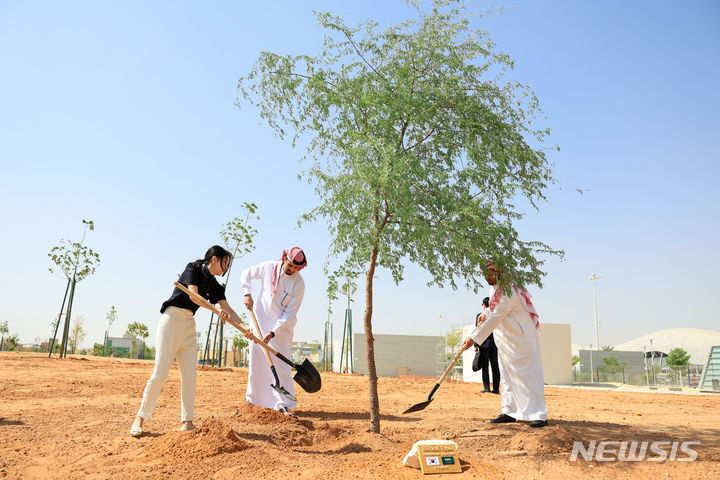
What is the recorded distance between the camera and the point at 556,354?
2258 centimetres

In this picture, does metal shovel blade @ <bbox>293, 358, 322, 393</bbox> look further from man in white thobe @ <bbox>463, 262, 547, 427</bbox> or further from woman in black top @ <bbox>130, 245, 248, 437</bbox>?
man in white thobe @ <bbox>463, 262, 547, 427</bbox>

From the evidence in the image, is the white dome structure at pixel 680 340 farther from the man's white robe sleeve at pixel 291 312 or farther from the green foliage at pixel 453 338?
the man's white robe sleeve at pixel 291 312

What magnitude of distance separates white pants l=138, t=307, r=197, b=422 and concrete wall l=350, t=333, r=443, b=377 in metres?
27.7

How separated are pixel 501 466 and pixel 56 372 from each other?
1017cm

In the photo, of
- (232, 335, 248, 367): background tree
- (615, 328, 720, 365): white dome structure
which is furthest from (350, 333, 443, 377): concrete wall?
(615, 328, 720, 365): white dome structure

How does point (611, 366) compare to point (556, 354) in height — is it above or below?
below

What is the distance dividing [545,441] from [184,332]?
12.0ft

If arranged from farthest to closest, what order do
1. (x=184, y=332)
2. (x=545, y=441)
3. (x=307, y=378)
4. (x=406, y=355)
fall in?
(x=406, y=355) < (x=307, y=378) < (x=184, y=332) < (x=545, y=441)

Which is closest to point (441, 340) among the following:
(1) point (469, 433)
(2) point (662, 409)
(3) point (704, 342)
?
(2) point (662, 409)

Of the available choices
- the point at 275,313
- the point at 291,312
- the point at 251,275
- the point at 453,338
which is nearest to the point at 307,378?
the point at 291,312

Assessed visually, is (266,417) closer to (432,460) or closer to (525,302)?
(432,460)

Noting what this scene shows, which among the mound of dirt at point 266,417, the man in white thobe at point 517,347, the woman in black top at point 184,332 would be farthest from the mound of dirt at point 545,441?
the woman in black top at point 184,332

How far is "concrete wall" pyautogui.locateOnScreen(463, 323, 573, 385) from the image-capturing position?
22.5 metres

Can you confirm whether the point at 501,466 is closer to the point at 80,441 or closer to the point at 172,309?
the point at 172,309
